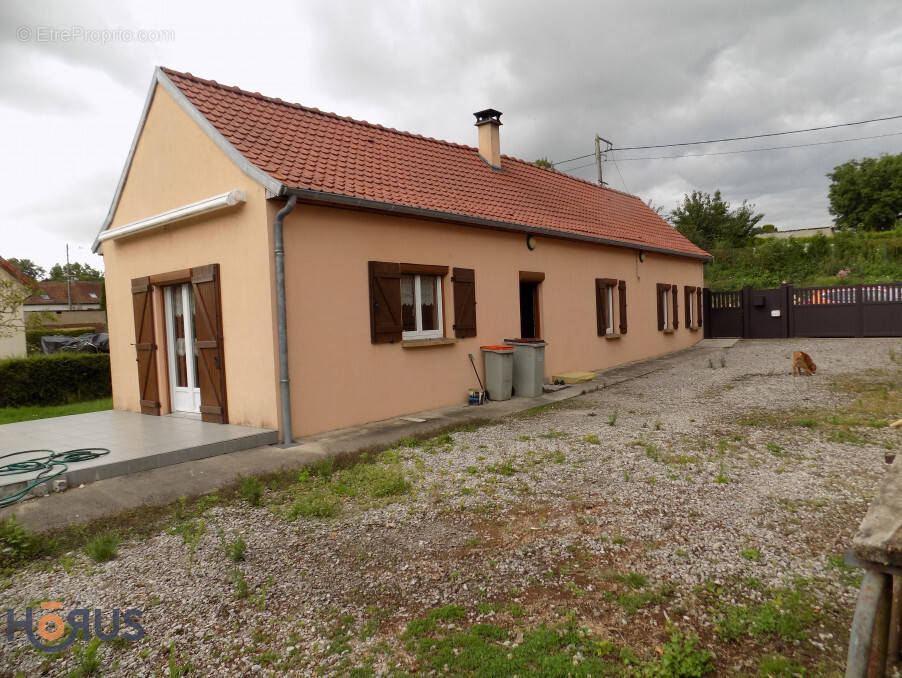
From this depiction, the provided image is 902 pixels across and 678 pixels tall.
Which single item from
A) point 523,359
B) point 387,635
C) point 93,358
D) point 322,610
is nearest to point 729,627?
point 387,635

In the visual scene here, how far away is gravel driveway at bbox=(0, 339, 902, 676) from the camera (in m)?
2.64

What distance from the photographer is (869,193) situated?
1586 inches

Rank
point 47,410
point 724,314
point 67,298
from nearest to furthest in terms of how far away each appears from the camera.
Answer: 1. point 47,410
2. point 724,314
3. point 67,298

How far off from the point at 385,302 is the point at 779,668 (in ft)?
21.6

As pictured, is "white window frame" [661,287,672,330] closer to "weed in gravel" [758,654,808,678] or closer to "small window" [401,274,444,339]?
"small window" [401,274,444,339]

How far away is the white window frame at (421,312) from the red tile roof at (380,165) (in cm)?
114

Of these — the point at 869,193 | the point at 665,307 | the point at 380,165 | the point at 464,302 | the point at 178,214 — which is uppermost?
the point at 869,193

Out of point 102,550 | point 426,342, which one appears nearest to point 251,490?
point 102,550

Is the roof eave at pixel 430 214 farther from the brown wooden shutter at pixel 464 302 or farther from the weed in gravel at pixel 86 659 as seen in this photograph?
the weed in gravel at pixel 86 659

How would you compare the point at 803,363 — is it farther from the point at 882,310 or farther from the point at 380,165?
the point at 380,165

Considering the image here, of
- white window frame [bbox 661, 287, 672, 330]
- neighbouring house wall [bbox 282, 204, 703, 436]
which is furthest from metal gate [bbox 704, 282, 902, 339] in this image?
neighbouring house wall [bbox 282, 204, 703, 436]

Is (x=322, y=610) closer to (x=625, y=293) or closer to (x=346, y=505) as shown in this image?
(x=346, y=505)

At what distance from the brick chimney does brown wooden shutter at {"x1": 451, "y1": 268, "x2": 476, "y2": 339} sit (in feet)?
14.2

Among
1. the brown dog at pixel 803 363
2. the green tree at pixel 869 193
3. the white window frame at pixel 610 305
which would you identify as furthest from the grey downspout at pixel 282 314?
the green tree at pixel 869 193
